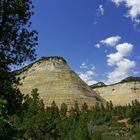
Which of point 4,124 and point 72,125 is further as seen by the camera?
point 72,125

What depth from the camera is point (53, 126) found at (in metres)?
107

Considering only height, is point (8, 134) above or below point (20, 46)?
below

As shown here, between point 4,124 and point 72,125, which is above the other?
point 72,125

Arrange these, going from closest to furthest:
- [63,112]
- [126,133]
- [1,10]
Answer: [1,10] < [126,133] < [63,112]

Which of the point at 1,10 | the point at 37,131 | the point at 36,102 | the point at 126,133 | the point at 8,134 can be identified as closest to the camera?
the point at 8,134

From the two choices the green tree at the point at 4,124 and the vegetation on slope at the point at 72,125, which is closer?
the green tree at the point at 4,124

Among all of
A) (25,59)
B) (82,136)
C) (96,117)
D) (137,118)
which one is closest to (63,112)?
(96,117)

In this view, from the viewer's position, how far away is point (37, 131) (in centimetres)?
10062

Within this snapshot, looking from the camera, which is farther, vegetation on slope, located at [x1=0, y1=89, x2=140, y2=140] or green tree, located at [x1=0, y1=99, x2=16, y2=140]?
vegetation on slope, located at [x1=0, y1=89, x2=140, y2=140]

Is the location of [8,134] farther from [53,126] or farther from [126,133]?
[126,133]

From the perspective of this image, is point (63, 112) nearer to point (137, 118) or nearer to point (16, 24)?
point (137, 118)

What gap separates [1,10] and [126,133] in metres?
131

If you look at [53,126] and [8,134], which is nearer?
[8,134]

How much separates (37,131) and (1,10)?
76659mm
